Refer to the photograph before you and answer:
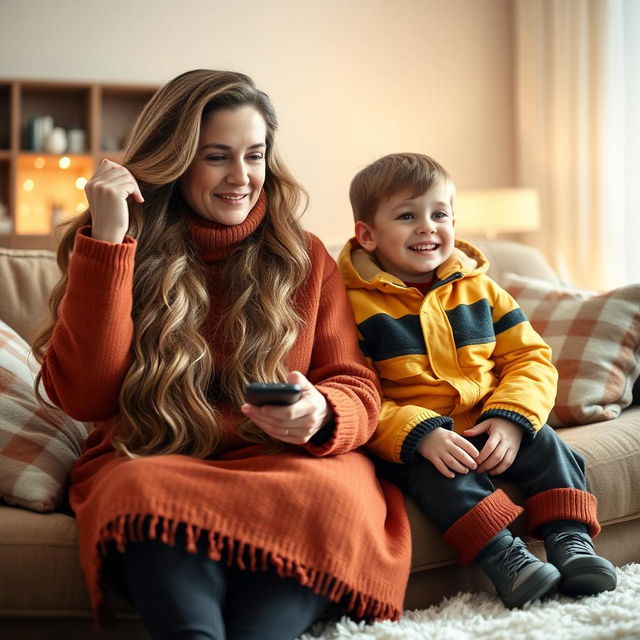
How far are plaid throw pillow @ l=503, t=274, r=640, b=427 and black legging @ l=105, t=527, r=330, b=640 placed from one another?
Answer: 838 mm

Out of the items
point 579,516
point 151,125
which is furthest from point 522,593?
point 151,125

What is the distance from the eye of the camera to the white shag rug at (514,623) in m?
1.21

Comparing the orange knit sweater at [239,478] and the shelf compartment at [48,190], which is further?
the shelf compartment at [48,190]

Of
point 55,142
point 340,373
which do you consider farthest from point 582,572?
point 55,142

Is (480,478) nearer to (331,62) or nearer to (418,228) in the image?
(418,228)

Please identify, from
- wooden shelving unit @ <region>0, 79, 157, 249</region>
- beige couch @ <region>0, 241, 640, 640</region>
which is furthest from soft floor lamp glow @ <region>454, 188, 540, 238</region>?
beige couch @ <region>0, 241, 640, 640</region>

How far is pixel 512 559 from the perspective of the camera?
1.38 meters

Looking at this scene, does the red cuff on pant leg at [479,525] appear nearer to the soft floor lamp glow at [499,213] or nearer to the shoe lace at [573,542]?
the shoe lace at [573,542]

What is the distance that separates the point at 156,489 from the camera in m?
1.20

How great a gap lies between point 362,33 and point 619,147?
145cm

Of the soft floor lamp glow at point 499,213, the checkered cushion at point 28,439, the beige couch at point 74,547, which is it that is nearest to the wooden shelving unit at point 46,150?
the soft floor lamp glow at point 499,213

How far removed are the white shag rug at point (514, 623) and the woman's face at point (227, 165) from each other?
761mm

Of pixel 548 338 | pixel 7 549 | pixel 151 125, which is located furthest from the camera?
pixel 548 338

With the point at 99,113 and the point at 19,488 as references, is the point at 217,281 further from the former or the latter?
the point at 99,113
